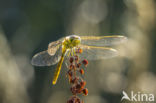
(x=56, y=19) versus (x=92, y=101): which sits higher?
(x=56, y=19)

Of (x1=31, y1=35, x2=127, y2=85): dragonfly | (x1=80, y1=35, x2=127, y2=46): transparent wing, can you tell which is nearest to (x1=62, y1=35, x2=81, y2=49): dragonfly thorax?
(x1=31, y1=35, x2=127, y2=85): dragonfly

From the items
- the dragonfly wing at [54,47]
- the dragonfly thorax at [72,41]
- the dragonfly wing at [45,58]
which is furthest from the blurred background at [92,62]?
the dragonfly thorax at [72,41]

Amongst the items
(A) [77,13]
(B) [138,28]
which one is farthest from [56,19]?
(B) [138,28]

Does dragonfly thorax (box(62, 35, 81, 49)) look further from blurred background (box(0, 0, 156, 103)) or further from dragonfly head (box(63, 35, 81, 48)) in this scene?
blurred background (box(0, 0, 156, 103))

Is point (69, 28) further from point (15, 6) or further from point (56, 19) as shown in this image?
point (15, 6)

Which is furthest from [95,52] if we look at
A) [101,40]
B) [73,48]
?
[73,48]

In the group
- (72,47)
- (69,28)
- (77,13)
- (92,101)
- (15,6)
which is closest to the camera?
(72,47)

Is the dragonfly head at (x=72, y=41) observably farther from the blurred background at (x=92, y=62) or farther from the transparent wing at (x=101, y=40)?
the blurred background at (x=92, y=62)
